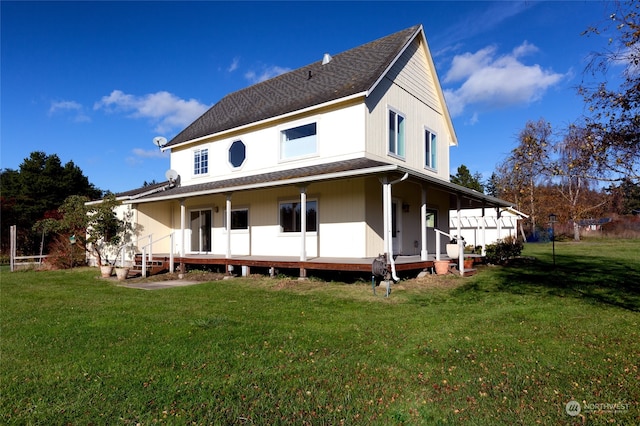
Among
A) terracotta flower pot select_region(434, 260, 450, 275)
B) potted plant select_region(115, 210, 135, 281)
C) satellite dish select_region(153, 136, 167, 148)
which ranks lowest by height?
terracotta flower pot select_region(434, 260, 450, 275)

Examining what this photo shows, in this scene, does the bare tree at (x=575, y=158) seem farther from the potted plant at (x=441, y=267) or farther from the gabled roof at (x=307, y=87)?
the gabled roof at (x=307, y=87)

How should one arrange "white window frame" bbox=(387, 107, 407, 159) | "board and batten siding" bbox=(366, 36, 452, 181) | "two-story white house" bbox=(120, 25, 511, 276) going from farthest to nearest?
"white window frame" bbox=(387, 107, 407, 159)
"board and batten siding" bbox=(366, 36, 452, 181)
"two-story white house" bbox=(120, 25, 511, 276)

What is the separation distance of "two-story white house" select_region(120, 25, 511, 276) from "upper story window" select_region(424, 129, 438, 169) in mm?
48

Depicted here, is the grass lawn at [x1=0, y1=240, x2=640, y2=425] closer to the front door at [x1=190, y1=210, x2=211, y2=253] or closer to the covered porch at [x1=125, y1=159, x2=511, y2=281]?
the covered porch at [x1=125, y1=159, x2=511, y2=281]

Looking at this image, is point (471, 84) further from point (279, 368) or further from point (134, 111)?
point (134, 111)

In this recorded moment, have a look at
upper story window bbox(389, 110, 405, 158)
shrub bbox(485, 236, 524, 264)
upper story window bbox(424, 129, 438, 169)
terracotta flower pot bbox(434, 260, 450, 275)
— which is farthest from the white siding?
shrub bbox(485, 236, 524, 264)

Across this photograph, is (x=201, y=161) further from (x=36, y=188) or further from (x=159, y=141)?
(x=36, y=188)

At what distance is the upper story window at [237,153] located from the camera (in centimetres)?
1575

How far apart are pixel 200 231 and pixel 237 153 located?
4116mm

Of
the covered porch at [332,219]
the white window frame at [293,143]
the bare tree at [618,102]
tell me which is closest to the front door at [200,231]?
the covered porch at [332,219]

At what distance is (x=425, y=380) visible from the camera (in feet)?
13.1

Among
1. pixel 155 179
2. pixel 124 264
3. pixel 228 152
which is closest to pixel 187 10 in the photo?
pixel 228 152

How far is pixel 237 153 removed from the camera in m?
16.0

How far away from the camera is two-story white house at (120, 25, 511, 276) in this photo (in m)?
12.1
